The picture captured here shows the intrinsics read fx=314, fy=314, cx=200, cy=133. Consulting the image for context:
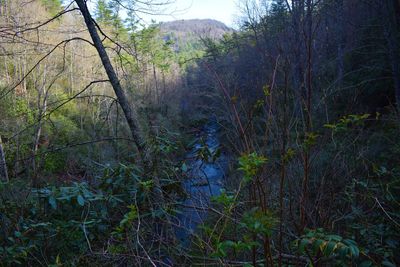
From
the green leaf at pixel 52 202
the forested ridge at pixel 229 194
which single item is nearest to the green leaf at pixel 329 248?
the forested ridge at pixel 229 194

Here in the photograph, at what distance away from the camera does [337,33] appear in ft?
46.5

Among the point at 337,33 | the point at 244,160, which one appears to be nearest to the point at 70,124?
the point at 337,33

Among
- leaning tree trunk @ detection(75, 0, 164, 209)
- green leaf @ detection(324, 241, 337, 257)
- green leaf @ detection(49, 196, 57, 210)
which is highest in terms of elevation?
leaning tree trunk @ detection(75, 0, 164, 209)

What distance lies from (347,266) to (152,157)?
84.2 inches

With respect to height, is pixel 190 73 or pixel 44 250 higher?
pixel 190 73

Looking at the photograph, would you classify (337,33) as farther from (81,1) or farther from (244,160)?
(244,160)

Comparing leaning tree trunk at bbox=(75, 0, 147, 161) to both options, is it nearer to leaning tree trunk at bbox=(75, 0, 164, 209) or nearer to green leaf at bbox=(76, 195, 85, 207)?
leaning tree trunk at bbox=(75, 0, 164, 209)

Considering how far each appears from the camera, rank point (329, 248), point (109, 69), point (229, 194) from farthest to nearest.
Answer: point (109, 69) < point (229, 194) < point (329, 248)

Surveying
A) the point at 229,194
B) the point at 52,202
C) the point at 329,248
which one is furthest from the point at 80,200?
the point at 329,248

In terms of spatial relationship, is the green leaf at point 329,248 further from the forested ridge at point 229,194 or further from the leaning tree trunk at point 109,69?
the leaning tree trunk at point 109,69

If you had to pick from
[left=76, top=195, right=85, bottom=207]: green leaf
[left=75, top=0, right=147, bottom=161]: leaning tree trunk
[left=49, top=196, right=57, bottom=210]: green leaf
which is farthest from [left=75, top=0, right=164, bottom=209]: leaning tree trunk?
[left=49, top=196, right=57, bottom=210]: green leaf

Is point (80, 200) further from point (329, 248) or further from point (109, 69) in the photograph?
point (329, 248)

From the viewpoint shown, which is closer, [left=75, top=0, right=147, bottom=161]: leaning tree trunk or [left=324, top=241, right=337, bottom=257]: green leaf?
[left=324, top=241, right=337, bottom=257]: green leaf

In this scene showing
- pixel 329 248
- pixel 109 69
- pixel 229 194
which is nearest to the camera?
pixel 329 248
